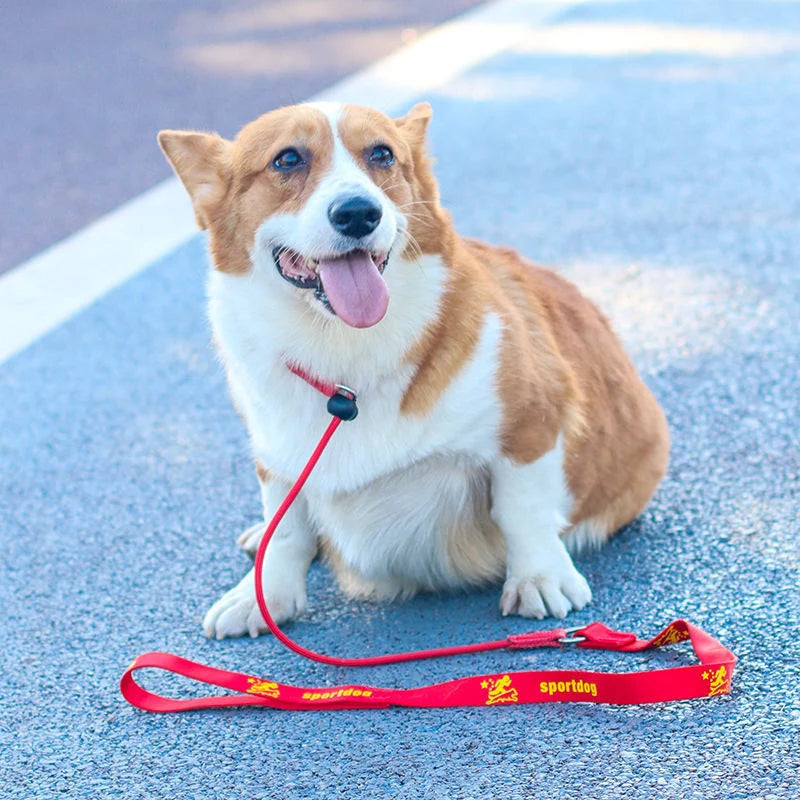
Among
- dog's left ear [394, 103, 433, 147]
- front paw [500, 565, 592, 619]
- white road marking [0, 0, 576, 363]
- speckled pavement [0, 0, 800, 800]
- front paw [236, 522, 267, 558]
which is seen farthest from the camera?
white road marking [0, 0, 576, 363]

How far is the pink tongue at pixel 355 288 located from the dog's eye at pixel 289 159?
227mm

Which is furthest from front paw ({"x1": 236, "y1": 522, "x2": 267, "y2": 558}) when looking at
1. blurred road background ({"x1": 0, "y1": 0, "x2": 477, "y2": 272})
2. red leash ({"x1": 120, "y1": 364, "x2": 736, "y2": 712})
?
blurred road background ({"x1": 0, "y1": 0, "x2": 477, "y2": 272})

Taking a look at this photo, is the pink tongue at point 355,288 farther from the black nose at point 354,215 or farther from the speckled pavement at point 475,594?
the speckled pavement at point 475,594

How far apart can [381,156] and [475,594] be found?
95cm

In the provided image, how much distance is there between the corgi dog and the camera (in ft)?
7.92

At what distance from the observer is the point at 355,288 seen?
2.34 meters

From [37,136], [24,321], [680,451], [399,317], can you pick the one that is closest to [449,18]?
[37,136]

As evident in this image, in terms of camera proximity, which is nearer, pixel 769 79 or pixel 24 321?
pixel 24 321

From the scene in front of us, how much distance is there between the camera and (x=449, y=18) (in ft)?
32.1

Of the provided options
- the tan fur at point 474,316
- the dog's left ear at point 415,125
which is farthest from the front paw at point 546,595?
the dog's left ear at point 415,125

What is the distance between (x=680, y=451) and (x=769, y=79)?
4.61 metres

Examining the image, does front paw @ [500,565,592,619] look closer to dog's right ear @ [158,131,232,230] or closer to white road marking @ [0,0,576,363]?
dog's right ear @ [158,131,232,230]

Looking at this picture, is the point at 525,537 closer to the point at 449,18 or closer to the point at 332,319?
the point at 332,319

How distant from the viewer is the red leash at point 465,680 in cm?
217
